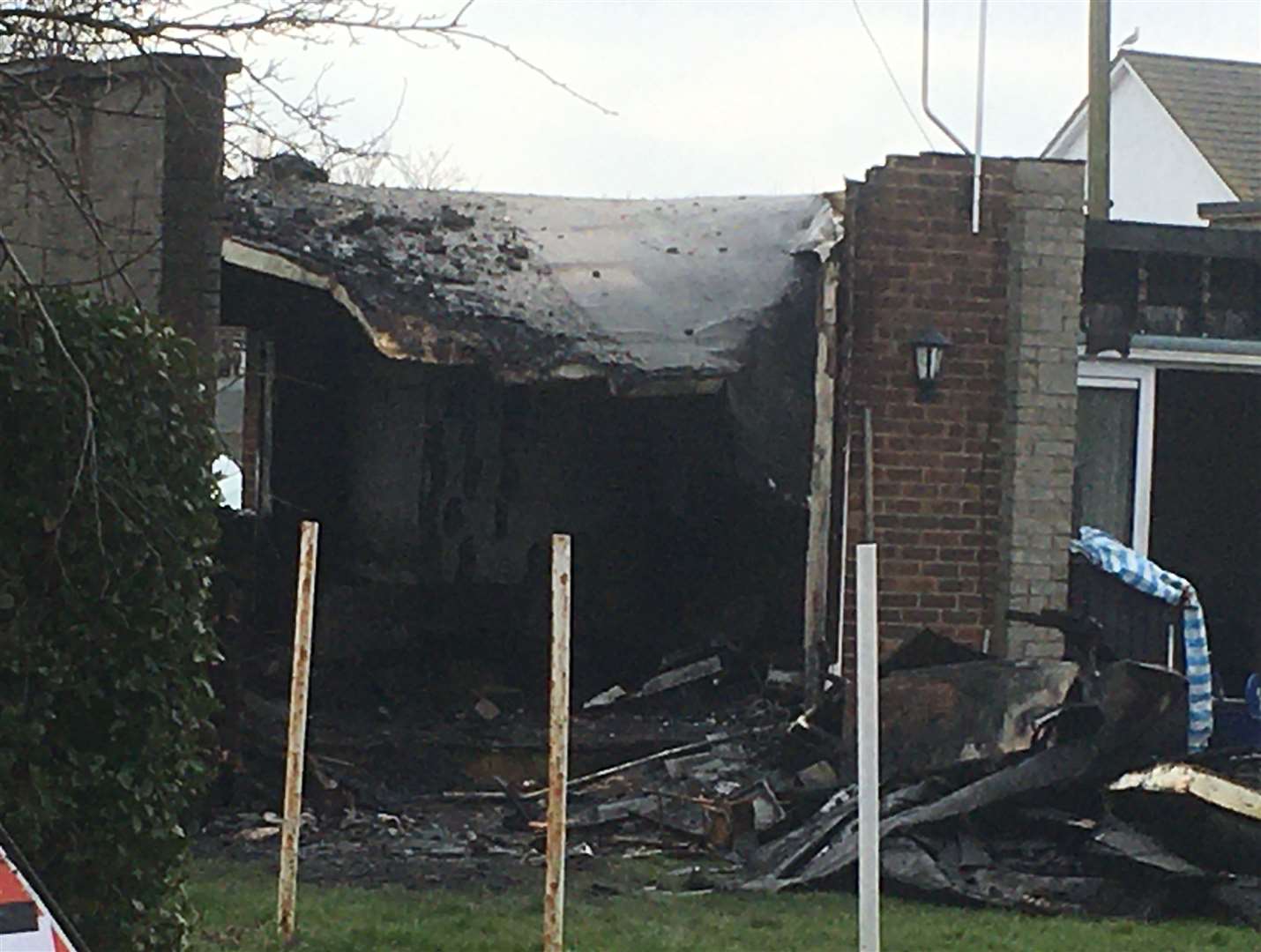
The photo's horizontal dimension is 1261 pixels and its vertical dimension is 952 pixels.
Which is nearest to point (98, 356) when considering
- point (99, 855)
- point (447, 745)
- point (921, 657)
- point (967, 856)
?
point (99, 855)

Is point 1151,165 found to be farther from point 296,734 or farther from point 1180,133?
point 296,734

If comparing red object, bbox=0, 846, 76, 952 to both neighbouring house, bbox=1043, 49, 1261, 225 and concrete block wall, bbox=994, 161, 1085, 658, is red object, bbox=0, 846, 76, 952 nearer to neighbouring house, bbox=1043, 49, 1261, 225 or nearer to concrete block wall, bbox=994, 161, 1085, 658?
concrete block wall, bbox=994, 161, 1085, 658

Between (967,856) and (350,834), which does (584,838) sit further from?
(967,856)

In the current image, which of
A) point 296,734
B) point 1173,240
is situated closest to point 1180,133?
point 1173,240

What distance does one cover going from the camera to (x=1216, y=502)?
15445 mm

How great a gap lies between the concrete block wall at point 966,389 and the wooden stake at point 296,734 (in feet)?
15.8

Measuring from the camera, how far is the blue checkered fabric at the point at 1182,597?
472 inches

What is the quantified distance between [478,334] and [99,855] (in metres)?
6.30

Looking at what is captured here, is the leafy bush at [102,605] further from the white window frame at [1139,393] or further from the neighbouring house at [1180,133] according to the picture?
the neighbouring house at [1180,133]

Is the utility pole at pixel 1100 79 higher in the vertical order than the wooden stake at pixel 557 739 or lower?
higher

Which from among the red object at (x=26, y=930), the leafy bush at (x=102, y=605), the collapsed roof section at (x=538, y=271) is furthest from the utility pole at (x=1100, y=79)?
the red object at (x=26, y=930)

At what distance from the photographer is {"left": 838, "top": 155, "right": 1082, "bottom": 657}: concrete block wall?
1220 centimetres

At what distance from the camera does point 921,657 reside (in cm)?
1122

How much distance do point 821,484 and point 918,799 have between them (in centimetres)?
260
